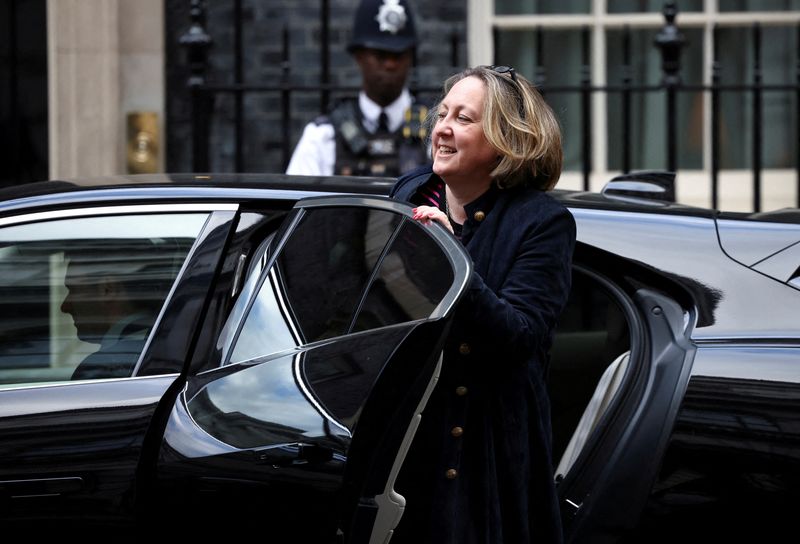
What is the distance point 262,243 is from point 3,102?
495cm

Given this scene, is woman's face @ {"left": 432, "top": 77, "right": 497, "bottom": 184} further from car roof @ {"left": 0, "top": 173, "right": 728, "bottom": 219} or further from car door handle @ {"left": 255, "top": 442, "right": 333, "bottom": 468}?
car door handle @ {"left": 255, "top": 442, "right": 333, "bottom": 468}

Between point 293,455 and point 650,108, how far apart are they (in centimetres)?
598

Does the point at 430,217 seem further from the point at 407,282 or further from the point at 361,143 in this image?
the point at 361,143

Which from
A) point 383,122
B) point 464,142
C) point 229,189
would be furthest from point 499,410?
point 383,122

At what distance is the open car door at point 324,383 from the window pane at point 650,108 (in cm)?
555

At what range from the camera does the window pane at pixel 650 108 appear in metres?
7.98

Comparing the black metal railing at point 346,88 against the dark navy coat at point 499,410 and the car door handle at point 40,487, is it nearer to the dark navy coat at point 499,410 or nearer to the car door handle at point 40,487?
the dark navy coat at point 499,410

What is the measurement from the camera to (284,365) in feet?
8.20

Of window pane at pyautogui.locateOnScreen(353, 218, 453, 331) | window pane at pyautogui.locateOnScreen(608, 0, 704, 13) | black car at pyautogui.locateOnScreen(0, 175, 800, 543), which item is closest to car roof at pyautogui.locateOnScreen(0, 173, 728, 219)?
black car at pyautogui.locateOnScreen(0, 175, 800, 543)

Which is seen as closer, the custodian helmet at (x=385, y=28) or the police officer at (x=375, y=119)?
the police officer at (x=375, y=119)

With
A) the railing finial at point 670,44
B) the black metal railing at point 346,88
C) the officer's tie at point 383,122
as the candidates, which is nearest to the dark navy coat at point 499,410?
the officer's tie at point 383,122

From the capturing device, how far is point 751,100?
7996mm

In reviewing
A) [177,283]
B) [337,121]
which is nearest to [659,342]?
[177,283]

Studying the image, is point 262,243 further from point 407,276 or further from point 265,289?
point 407,276
